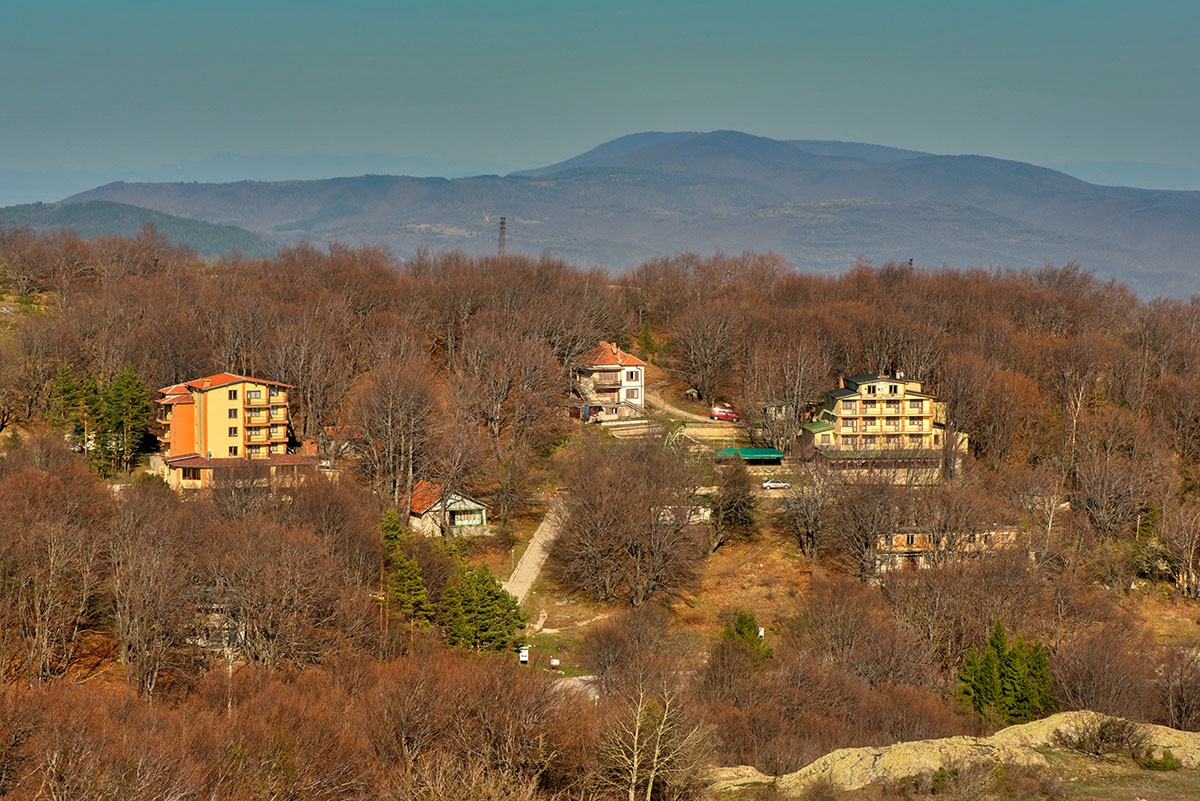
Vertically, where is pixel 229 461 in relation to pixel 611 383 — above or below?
Result: below

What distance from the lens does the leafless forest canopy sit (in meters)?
26.0

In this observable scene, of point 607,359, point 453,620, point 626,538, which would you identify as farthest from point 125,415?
point 607,359

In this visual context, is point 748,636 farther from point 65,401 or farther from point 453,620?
point 65,401

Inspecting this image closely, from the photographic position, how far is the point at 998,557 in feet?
157

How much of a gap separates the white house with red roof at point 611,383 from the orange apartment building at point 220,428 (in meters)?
22.8

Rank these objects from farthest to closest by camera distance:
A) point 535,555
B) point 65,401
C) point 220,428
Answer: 1. point 65,401
2. point 220,428
3. point 535,555

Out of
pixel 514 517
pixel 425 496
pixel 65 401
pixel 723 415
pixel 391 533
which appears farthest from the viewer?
pixel 723 415

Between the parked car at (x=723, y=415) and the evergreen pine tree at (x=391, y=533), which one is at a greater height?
the parked car at (x=723, y=415)

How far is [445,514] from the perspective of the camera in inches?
2169

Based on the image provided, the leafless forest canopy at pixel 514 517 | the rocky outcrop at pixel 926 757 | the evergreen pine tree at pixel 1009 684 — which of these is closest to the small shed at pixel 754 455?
the leafless forest canopy at pixel 514 517

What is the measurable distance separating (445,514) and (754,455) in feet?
63.8

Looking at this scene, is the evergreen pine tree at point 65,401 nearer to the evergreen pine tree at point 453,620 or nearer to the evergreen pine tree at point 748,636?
the evergreen pine tree at point 453,620

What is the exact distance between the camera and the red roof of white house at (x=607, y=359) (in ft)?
246

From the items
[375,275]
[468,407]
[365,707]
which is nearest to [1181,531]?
[468,407]
